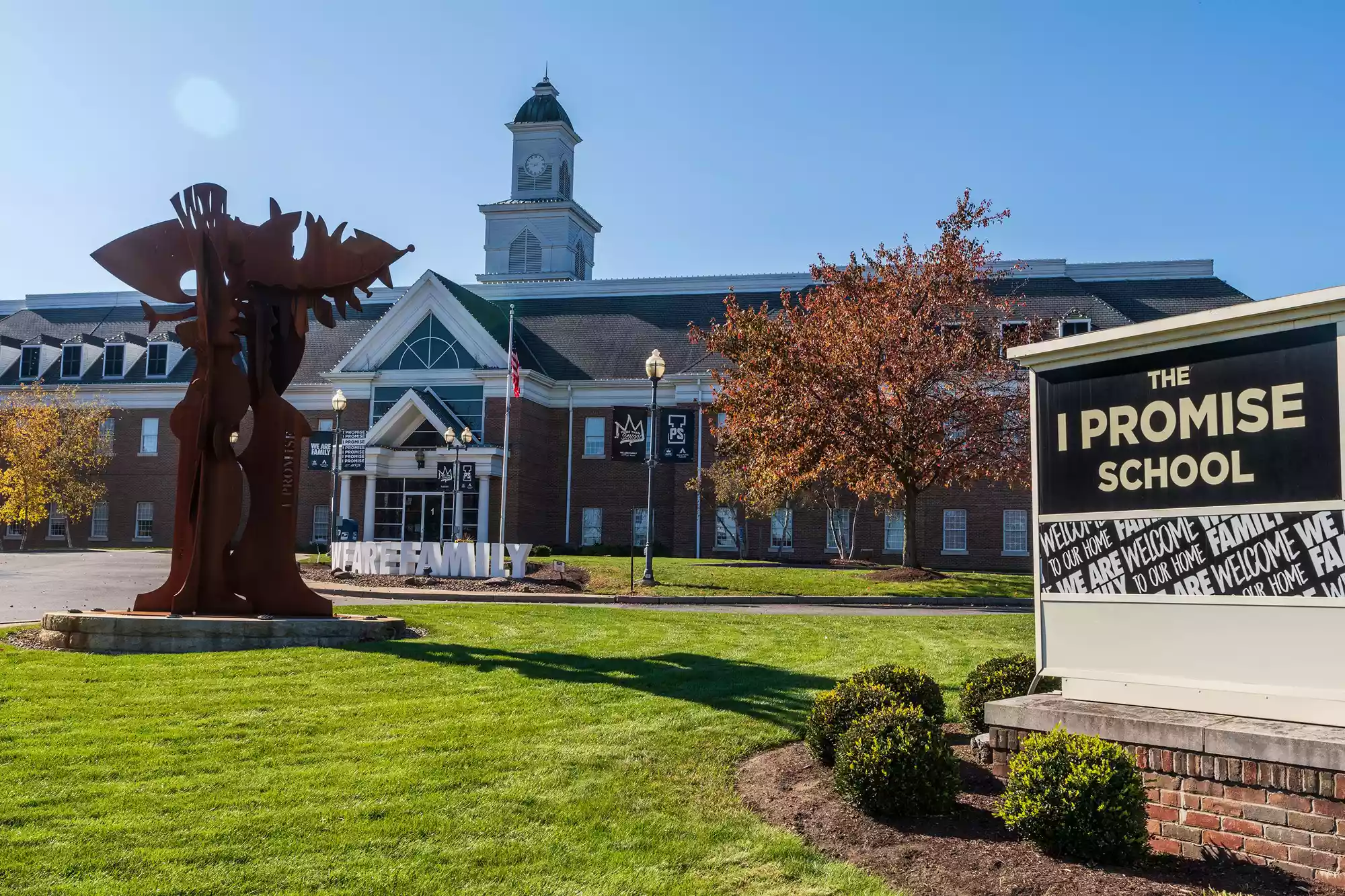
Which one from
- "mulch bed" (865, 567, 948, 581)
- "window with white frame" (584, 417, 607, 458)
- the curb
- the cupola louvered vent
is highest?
the cupola louvered vent

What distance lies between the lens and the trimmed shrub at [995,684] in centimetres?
710

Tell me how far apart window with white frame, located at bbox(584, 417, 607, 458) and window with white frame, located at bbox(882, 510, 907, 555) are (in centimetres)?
1133

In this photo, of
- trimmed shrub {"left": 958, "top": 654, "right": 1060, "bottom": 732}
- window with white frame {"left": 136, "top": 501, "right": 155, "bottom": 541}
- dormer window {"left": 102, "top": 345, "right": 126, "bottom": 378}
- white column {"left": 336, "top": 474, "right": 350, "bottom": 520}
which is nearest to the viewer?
trimmed shrub {"left": 958, "top": 654, "right": 1060, "bottom": 732}

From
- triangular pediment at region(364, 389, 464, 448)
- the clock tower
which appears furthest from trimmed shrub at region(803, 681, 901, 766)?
the clock tower

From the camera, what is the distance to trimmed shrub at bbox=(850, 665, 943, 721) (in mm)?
7355

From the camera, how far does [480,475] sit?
127ft

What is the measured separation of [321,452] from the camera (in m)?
36.4

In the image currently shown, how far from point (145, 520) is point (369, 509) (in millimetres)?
12894

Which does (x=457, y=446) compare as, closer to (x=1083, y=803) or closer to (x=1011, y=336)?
(x=1011, y=336)

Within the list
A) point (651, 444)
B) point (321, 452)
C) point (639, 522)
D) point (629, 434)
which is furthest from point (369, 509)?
point (651, 444)

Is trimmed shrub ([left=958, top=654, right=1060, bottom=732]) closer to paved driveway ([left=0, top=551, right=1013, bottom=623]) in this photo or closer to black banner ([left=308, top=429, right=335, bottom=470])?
paved driveway ([left=0, top=551, right=1013, bottom=623])

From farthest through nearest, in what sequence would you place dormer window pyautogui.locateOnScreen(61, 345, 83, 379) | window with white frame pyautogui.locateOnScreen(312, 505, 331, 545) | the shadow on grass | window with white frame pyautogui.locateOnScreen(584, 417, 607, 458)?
dormer window pyautogui.locateOnScreen(61, 345, 83, 379) → window with white frame pyautogui.locateOnScreen(312, 505, 331, 545) → window with white frame pyautogui.locateOnScreen(584, 417, 607, 458) → the shadow on grass

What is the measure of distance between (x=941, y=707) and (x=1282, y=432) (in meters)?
3.13

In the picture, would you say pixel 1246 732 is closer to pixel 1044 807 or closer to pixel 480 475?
pixel 1044 807
